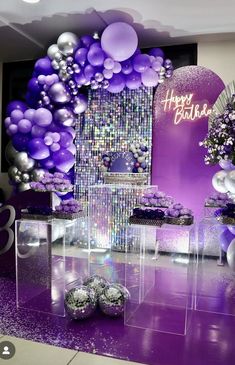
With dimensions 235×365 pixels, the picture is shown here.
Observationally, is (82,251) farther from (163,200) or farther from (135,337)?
(135,337)

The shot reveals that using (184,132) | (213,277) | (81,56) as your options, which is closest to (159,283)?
(213,277)

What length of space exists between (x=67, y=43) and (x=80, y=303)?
321cm

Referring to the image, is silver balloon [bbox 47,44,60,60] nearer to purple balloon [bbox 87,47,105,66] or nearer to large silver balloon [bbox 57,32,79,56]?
large silver balloon [bbox 57,32,79,56]

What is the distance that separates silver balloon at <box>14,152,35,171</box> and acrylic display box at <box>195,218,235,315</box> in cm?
246

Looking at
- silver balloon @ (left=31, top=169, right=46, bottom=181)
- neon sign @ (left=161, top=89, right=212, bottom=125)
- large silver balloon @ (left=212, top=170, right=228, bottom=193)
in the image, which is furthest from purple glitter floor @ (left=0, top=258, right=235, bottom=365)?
neon sign @ (left=161, top=89, right=212, bottom=125)

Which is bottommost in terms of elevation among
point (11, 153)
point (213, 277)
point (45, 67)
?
point (213, 277)

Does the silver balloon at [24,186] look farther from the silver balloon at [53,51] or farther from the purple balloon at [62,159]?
the silver balloon at [53,51]

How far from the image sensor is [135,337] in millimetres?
2426

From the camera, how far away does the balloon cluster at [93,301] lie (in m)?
2.62

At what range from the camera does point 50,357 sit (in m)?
2.14

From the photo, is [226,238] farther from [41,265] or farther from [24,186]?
[24,186]

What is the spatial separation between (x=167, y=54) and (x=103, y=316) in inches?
149

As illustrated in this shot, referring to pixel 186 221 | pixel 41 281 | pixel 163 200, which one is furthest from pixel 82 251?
pixel 186 221

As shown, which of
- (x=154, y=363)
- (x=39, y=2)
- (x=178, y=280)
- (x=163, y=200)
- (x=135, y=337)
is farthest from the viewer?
(x=39, y=2)
